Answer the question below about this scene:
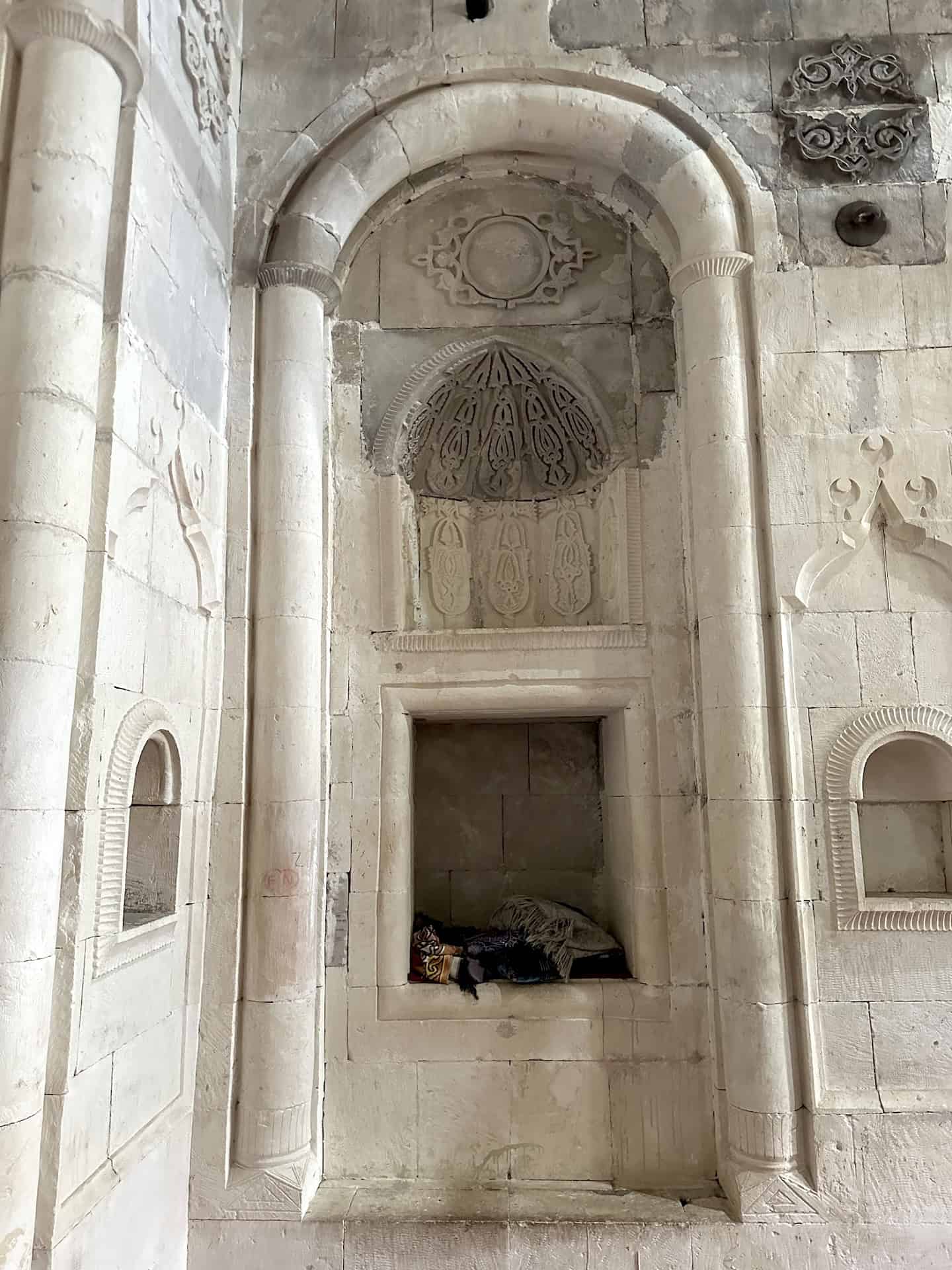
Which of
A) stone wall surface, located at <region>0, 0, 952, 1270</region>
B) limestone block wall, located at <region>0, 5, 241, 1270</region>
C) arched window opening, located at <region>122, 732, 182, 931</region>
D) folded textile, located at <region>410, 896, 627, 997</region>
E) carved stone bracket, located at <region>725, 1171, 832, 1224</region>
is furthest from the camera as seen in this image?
folded textile, located at <region>410, 896, 627, 997</region>

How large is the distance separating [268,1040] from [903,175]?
4.97 meters

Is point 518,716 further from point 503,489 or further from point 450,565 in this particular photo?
point 503,489

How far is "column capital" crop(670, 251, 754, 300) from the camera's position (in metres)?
4.20

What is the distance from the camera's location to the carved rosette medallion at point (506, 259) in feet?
15.1

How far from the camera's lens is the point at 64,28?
9.11 ft

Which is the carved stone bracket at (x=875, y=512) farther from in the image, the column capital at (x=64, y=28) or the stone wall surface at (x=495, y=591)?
the column capital at (x=64, y=28)

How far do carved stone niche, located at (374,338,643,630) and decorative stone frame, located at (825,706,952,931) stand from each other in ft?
4.31

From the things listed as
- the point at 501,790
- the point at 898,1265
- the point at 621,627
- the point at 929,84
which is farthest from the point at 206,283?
the point at 898,1265

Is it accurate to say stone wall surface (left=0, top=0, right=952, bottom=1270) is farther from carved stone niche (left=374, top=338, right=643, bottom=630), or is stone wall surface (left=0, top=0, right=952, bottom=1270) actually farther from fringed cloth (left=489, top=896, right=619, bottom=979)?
fringed cloth (left=489, top=896, right=619, bottom=979)

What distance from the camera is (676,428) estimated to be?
4.40 m

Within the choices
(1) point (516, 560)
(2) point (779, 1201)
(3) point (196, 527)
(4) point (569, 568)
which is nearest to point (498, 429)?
(1) point (516, 560)

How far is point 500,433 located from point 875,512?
1929mm

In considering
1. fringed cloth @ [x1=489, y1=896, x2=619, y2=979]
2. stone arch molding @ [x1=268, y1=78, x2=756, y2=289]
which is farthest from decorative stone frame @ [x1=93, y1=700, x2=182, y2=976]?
stone arch molding @ [x1=268, y1=78, x2=756, y2=289]

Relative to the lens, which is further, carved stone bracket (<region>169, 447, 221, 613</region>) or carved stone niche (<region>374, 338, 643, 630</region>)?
carved stone niche (<region>374, 338, 643, 630</region>)
